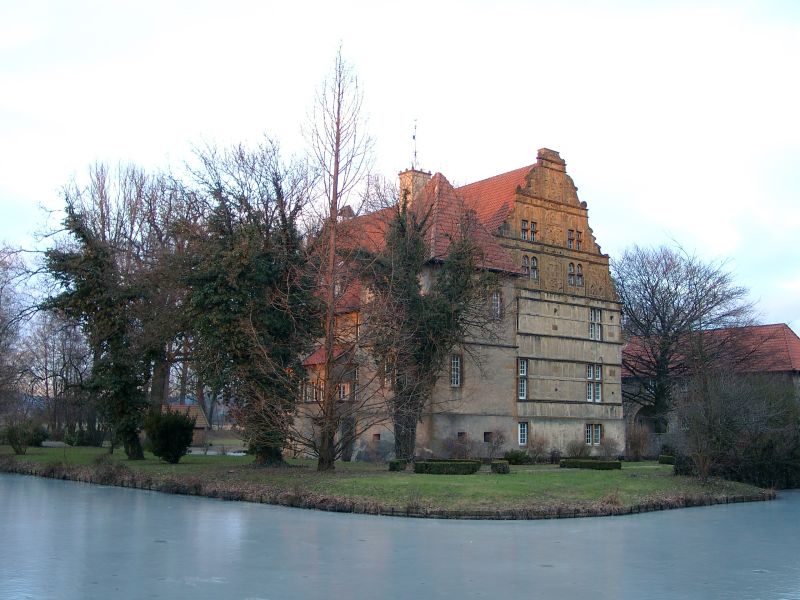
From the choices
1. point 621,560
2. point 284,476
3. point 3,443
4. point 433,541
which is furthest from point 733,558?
point 3,443

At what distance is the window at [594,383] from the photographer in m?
46.2

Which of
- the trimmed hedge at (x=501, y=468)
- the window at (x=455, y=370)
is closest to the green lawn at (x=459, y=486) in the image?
the trimmed hedge at (x=501, y=468)

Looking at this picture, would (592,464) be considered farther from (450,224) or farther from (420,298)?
(450,224)

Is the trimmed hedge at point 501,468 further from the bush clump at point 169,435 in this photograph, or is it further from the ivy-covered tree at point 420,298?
the bush clump at point 169,435

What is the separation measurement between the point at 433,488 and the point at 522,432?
20283 mm

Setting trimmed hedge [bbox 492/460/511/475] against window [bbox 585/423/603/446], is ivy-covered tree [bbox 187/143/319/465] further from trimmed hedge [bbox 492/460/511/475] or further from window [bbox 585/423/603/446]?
window [bbox 585/423/603/446]

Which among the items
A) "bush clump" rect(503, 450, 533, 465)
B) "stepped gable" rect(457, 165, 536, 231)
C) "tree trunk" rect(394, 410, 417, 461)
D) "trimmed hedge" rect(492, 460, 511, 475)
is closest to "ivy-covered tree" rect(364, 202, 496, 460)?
"tree trunk" rect(394, 410, 417, 461)

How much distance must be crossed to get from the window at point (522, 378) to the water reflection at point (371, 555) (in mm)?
19973

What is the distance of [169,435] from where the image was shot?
3381 centimetres

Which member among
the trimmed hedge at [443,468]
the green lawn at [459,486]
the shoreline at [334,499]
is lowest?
the shoreline at [334,499]

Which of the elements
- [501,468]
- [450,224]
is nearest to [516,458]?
[501,468]

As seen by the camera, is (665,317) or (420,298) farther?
(665,317)

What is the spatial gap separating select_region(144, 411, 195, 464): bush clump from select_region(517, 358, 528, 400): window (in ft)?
54.1

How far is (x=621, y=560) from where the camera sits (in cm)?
1488
